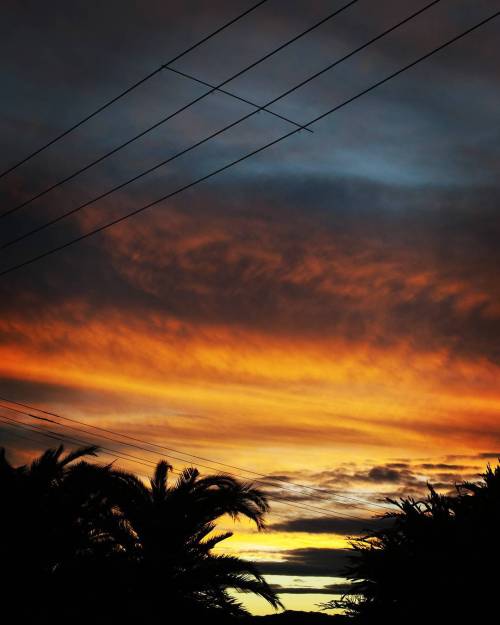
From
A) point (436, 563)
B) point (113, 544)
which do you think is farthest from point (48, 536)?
point (436, 563)

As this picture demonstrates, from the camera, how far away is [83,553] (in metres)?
24.9

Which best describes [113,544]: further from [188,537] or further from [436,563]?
[436,563]

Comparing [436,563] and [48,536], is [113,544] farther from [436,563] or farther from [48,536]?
[436,563]

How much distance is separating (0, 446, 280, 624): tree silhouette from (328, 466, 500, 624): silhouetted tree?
4.72 meters

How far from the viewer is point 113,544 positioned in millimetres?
26688

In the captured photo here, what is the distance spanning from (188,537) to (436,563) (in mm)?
8585

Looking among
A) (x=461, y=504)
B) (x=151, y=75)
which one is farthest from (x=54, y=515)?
(x=151, y=75)

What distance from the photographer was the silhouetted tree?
21.3m

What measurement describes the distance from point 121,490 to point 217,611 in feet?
15.7

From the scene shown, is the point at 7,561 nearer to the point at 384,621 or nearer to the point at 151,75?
the point at 384,621

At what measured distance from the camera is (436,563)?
22.5 metres

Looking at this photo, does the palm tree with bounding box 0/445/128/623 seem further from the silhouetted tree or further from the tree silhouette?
the silhouetted tree

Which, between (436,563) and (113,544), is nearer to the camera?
(436,563)

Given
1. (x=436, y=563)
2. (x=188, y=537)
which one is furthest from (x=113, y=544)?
(x=436, y=563)
